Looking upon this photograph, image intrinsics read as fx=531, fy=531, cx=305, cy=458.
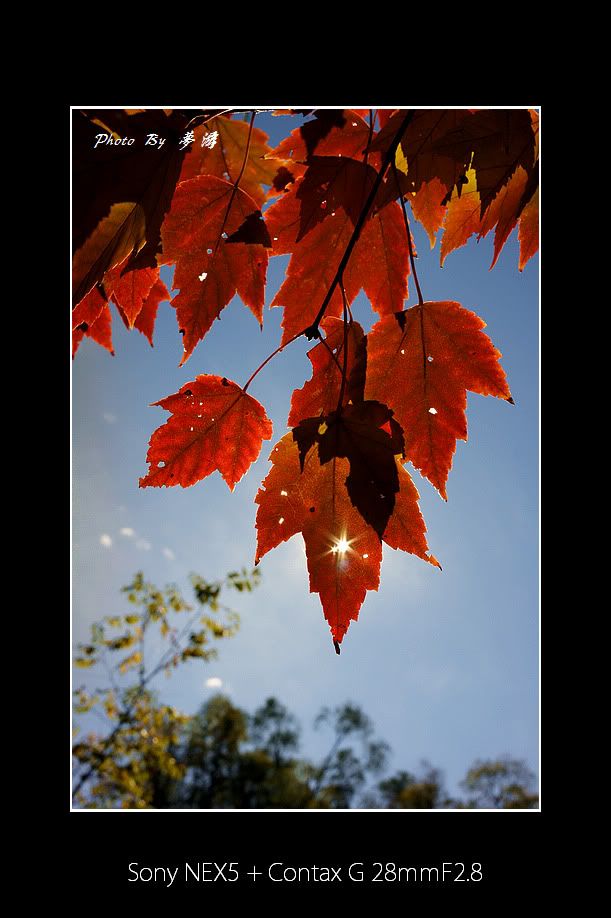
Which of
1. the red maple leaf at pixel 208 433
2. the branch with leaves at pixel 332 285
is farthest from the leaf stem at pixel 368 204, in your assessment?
the red maple leaf at pixel 208 433

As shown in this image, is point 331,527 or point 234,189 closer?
point 331,527

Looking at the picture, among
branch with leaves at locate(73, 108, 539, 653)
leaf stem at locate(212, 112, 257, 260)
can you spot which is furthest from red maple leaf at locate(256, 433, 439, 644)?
leaf stem at locate(212, 112, 257, 260)

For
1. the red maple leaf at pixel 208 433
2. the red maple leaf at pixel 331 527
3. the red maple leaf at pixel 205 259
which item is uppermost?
the red maple leaf at pixel 205 259

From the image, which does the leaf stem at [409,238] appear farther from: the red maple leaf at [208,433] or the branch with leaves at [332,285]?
the red maple leaf at [208,433]

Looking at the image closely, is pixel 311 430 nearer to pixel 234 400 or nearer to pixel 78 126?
pixel 234 400

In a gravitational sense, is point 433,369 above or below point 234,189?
below

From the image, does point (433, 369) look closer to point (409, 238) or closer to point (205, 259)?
point (409, 238)

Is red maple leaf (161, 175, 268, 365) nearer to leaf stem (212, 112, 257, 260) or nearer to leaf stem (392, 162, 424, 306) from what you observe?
leaf stem (212, 112, 257, 260)

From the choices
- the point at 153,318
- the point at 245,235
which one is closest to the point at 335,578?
the point at 245,235

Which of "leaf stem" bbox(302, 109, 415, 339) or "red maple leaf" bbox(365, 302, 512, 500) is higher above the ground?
"leaf stem" bbox(302, 109, 415, 339)

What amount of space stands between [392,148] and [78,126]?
31cm

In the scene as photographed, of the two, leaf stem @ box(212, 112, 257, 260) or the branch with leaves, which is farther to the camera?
leaf stem @ box(212, 112, 257, 260)

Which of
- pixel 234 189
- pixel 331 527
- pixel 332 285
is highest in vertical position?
pixel 234 189

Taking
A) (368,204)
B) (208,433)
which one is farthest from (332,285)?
(208,433)
